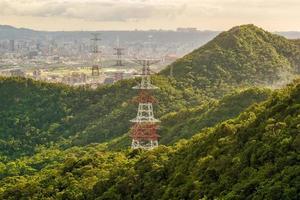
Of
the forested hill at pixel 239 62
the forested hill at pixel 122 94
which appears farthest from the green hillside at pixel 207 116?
the forested hill at pixel 239 62

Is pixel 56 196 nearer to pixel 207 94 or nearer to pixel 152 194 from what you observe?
pixel 152 194

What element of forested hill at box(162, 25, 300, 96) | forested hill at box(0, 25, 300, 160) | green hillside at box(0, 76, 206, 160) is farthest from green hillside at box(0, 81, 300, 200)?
forested hill at box(162, 25, 300, 96)

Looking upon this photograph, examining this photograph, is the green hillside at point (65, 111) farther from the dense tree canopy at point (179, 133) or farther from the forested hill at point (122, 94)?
the dense tree canopy at point (179, 133)

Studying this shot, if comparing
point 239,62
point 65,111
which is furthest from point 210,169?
point 239,62

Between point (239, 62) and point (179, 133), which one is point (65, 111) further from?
point (179, 133)

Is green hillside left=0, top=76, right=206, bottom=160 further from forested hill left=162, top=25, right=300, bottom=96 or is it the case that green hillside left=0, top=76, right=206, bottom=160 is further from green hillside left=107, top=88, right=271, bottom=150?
green hillside left=107, top=88, right=271, bottom=150

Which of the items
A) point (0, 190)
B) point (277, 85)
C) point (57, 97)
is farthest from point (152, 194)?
point (57, 97)

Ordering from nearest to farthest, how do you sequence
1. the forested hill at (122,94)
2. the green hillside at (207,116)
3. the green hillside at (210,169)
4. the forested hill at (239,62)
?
the green hillside at (210,169)
the green hillside at (207,116)
the forested hill at (122,94)
the forested hill at (239,62)
